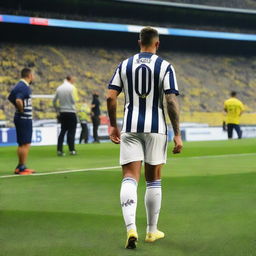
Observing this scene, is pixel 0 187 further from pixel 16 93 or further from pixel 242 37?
pixel 242 37

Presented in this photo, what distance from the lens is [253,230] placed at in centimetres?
571

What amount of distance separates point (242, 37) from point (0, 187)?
120ft

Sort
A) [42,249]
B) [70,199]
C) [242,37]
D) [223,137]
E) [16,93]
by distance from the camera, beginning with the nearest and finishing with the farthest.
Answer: [42,249]
[70,199]
[16,93]
[223,137]
[242,37]

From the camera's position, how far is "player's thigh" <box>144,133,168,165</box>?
5227 mm

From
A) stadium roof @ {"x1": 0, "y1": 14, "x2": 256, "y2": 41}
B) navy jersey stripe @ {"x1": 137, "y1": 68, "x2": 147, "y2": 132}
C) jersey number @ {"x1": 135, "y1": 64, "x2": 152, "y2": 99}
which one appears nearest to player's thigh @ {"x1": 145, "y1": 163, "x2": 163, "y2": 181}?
navy jersey stripe @ {"x1": 137, "y1": 68, "x2": 147, "y2": 132}

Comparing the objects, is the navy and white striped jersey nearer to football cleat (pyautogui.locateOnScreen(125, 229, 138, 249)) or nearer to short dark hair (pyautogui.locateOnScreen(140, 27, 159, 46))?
short dark hair (pyautogui.locateOnScreen(140, 27, 159, 46))

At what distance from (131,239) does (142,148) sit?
0.79 meters

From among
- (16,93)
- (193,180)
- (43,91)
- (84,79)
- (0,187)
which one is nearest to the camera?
(0,187)

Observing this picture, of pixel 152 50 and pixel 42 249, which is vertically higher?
pixel 152 50

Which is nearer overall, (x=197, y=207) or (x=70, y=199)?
(x=197, y=207)

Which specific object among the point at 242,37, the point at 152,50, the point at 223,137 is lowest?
the point at 223,137

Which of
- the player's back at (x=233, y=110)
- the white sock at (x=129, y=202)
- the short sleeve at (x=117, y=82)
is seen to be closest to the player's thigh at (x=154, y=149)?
the white sock at (x=129, y=202)

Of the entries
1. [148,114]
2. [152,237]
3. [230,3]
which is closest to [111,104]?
[148,114]

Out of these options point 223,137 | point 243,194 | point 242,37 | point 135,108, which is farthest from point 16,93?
point 242,37
